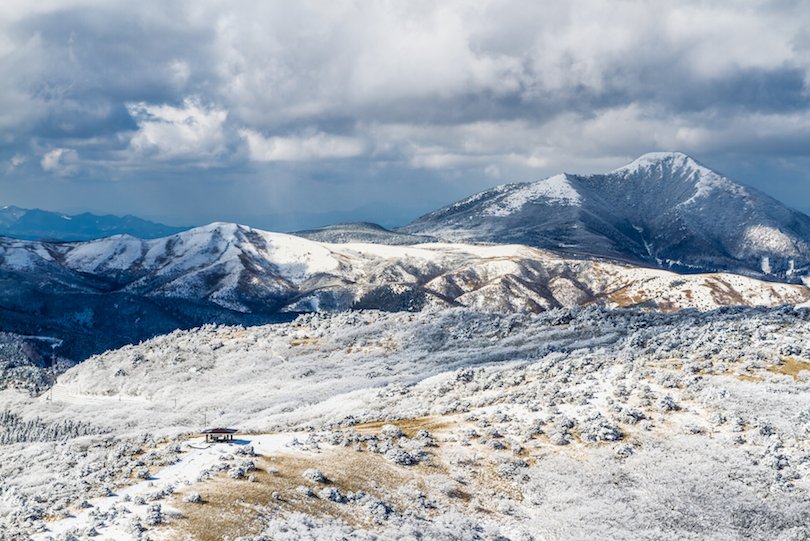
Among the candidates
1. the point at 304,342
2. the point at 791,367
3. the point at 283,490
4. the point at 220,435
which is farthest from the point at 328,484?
the point at 304,342

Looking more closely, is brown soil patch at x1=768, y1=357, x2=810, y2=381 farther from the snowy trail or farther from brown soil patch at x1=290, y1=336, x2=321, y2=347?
brown soil patch at x1=290, y1=336, x2=321, y2=347

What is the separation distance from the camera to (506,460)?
2672 inches

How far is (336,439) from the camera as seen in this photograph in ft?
236

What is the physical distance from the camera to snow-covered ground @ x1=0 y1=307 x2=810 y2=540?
175 ft

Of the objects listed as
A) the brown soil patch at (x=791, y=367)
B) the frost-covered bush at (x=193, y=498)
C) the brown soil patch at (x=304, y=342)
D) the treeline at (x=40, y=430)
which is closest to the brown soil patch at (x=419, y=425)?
the frost-covered bush at (x=193, y=498)

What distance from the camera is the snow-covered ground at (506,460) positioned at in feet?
175

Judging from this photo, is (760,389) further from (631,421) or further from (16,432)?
(16,432)

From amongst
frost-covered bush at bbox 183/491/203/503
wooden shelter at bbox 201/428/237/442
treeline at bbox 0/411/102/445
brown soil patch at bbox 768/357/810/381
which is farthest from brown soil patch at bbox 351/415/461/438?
treeline at bbox 0/411/102/445

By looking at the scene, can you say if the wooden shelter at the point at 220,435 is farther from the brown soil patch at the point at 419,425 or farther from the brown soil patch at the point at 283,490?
the brown soil patch at the point at 419,425

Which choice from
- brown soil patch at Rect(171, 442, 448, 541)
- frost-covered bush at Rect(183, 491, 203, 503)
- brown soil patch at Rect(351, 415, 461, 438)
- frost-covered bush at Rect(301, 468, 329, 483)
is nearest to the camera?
brown soil patch at Rect(171, 442, 448, 541)

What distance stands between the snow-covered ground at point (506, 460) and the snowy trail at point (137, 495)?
0.21 metres

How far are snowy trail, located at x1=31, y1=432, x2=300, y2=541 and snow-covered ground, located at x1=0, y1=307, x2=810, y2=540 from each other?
0.21 meters

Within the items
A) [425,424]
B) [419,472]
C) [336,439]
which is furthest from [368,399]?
[419,472]

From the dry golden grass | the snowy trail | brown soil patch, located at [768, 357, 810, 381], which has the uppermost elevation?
brown soil patch, located at [768, 357, 810, 381]
